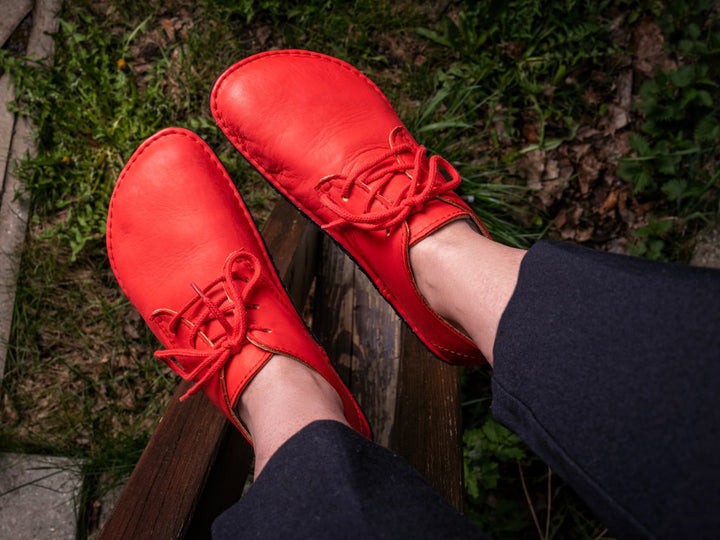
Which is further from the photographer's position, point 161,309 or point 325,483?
point 161,309

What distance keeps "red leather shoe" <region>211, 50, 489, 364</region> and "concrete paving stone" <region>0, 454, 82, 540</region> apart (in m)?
1.32

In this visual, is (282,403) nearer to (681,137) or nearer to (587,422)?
(587,422)

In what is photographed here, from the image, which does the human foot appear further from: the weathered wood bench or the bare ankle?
the bare ankle

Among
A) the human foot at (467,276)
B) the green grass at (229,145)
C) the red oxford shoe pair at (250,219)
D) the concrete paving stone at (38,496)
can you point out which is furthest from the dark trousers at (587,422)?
the concrete paving stone at (38,496)

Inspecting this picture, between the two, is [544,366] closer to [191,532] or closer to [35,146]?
[191,532]

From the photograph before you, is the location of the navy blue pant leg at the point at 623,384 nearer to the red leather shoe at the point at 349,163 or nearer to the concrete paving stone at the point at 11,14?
the red leather shoe at the point at 349,163

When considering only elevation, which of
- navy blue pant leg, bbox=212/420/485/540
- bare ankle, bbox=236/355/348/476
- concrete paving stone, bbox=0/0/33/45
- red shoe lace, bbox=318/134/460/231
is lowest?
bare ankle, bbox=236/355/348/476

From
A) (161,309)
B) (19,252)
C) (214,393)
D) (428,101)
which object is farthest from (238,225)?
(19,252)

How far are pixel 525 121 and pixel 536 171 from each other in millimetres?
228

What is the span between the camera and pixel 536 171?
1.93 metres

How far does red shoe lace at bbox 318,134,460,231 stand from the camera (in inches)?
46.7

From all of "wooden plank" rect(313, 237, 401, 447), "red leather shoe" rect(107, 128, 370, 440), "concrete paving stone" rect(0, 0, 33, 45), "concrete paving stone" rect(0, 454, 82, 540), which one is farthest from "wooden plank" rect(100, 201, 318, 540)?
"concrete paving stone" rect(0, 0, 33, 45)

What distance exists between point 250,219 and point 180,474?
769 mm

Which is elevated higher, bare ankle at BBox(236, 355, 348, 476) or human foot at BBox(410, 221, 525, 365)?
human foot at BBox(410, 221, 525, 365)
